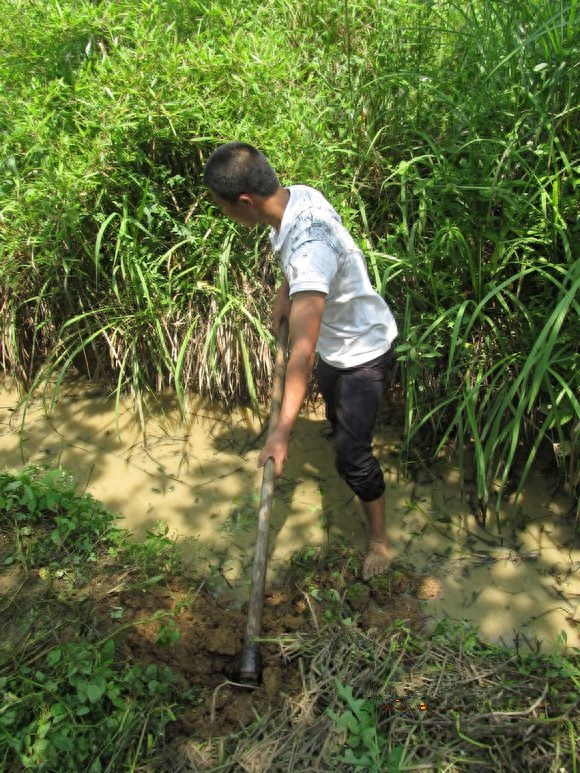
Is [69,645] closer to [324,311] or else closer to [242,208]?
[324,311]

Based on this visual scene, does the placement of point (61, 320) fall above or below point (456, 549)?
above

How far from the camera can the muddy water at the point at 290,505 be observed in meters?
2.38

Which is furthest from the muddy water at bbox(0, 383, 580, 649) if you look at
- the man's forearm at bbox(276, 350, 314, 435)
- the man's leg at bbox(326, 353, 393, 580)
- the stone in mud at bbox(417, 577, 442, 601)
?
the man's forearm at bbox(276, 350, 314, 435)

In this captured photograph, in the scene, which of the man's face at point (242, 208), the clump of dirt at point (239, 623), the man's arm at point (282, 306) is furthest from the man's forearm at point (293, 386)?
the clump of dirt at point (239, 623)

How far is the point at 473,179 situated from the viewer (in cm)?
254

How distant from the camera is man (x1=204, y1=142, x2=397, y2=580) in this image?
6.05 feet

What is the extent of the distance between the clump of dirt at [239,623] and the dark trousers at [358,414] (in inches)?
15.0

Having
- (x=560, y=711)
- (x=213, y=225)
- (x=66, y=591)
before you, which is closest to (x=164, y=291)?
(x=213, y=225)

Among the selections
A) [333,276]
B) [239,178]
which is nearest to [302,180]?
[239,178]

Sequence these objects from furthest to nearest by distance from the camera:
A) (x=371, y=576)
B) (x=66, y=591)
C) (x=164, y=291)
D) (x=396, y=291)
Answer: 1. (x=164, y=291)
2. (x=396, y=291)
3. (x=371, y=576)
4. (x=66, y=591)

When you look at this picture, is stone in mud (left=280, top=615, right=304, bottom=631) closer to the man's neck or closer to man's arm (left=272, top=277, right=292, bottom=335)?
man's arm (left=272, top=277, right=292, bottom=335)

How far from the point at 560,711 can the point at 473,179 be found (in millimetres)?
1954

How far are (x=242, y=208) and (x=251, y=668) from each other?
150 cm

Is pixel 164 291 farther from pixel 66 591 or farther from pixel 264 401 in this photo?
pixel 66 591
